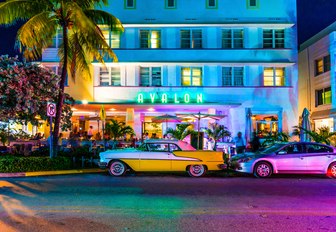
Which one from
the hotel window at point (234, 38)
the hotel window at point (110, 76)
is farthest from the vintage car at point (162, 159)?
the hotel window at point (234, 38)

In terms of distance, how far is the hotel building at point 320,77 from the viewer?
952 inches

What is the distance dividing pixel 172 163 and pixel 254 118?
13.5 metres

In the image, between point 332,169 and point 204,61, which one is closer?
point 332,169

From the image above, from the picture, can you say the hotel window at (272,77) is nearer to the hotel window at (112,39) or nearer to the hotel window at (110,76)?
the hotel window at (110,76)

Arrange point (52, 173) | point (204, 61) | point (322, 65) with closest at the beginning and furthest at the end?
point (52, 173)
point (204, 61)
point (322, 65)

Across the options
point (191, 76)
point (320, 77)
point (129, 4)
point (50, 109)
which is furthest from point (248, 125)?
point (50, 109)

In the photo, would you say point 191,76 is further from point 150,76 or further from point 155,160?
point 155,160

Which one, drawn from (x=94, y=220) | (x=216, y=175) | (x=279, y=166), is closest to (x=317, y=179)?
(x=279, y=166)

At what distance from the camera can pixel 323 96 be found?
86.2ft

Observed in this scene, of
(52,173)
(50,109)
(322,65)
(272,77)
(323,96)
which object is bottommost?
(52,173)

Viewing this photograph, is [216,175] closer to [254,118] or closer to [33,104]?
[33,104]

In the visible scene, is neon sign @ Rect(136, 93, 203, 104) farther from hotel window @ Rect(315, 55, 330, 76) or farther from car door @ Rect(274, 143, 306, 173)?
car door @ Rect(274, 143, 306, 173)

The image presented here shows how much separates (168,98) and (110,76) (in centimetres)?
464

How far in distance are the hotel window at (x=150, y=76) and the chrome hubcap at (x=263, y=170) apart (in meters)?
13.1
